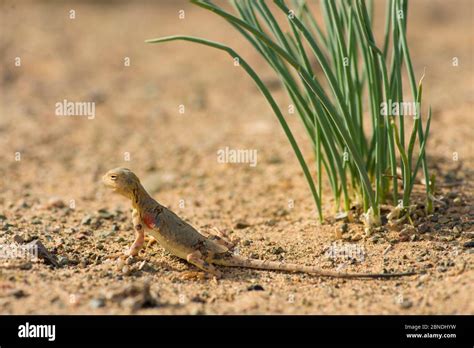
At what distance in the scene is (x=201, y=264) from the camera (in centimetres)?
381

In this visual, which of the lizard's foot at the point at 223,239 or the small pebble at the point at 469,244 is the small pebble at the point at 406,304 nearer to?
the small pebble at the point at 469,244

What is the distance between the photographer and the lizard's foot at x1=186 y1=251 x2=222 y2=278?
12.5 feet

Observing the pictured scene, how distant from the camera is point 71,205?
5270mm

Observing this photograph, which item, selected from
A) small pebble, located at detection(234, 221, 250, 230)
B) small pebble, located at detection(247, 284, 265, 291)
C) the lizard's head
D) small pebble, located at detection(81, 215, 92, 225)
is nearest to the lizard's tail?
small pebble, located at detection(247, 284, 265, 291)

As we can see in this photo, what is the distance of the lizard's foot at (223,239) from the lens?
411 centimetres

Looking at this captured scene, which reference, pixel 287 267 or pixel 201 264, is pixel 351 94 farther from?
pixel 201 264

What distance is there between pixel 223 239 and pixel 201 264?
38cm

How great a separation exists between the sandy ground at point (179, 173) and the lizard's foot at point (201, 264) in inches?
3.8

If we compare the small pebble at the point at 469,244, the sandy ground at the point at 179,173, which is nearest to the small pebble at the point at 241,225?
the sandy ground at the point at 179,173

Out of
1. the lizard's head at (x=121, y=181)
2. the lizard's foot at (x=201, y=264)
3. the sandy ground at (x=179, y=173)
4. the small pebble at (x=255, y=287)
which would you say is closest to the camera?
the sandy ground at (x=179, y=173)

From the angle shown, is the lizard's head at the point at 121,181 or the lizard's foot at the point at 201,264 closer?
the lizard's foot at the point at 201,264

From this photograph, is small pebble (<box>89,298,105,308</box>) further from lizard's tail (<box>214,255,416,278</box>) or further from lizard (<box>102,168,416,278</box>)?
lizard's tail (<box>214,255,416,278</box>)

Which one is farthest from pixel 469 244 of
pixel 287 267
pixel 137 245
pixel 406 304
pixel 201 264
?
pixel 137 245
